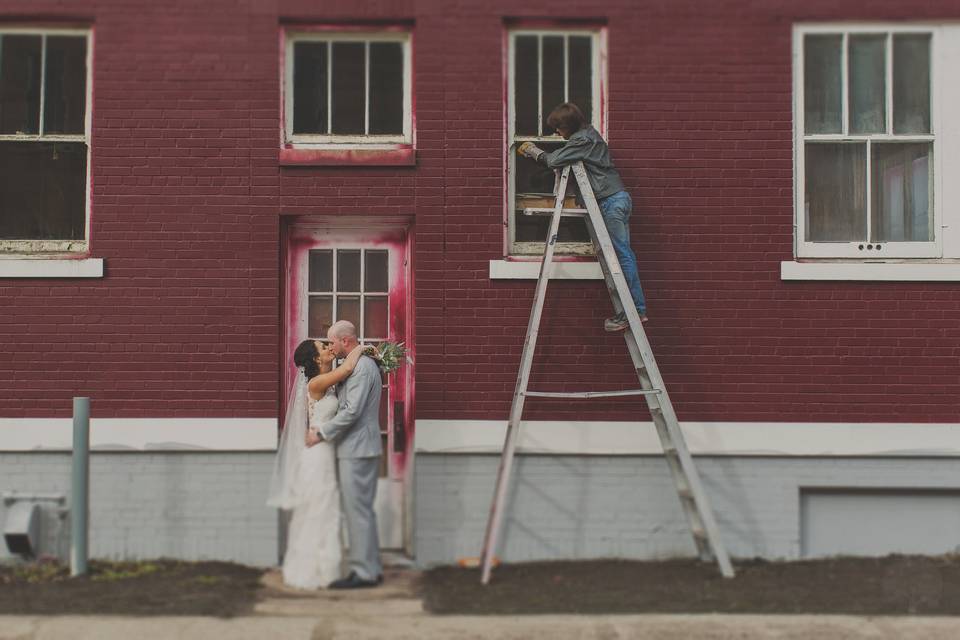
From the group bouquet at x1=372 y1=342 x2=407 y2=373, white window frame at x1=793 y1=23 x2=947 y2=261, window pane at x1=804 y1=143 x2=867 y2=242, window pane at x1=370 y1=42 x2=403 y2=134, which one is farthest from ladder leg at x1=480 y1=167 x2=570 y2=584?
window pane at x1=804 y1=143 x2=867 y2=242

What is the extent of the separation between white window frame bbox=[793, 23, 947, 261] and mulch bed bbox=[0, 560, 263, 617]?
458 cm

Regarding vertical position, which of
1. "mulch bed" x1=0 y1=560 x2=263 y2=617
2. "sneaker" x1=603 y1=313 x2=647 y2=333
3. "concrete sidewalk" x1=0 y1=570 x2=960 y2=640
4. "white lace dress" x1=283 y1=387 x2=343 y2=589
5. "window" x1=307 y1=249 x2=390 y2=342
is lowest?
"concrete sidewalk" x1=0 y1=570 x2=960 y2=640

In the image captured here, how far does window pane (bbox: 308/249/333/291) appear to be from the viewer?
847cm

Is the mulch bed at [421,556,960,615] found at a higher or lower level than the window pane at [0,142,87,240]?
lower

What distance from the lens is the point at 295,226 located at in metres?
8.43

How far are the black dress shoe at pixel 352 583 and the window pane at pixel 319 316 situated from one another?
1.83m

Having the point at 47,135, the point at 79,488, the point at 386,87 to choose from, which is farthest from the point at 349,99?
the point at 79,488

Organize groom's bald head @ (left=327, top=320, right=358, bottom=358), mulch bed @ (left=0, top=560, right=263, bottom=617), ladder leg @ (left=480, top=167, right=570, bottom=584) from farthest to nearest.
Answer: groom's bald head @ (left=327, top=320, right=358, bottom=358) < ladder leg @ (left=480, top=167, right=570, bottom=584) < mulch bed @ (left=0, top=560, right=263, bottom=617)

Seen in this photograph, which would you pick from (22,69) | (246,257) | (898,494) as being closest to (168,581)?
(246,257)

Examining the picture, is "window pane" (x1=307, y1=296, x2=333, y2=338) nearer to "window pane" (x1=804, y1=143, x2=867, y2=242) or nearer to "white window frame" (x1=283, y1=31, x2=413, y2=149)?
"white window frame" (x1=283, y1=31, x2=413, y2=149)

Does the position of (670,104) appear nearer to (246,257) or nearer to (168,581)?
(246,257)

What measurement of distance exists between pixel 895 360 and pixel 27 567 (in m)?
6.23

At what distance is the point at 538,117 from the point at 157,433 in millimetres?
3543

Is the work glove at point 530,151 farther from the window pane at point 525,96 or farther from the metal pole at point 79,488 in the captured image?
the metal pole at point 79,488
